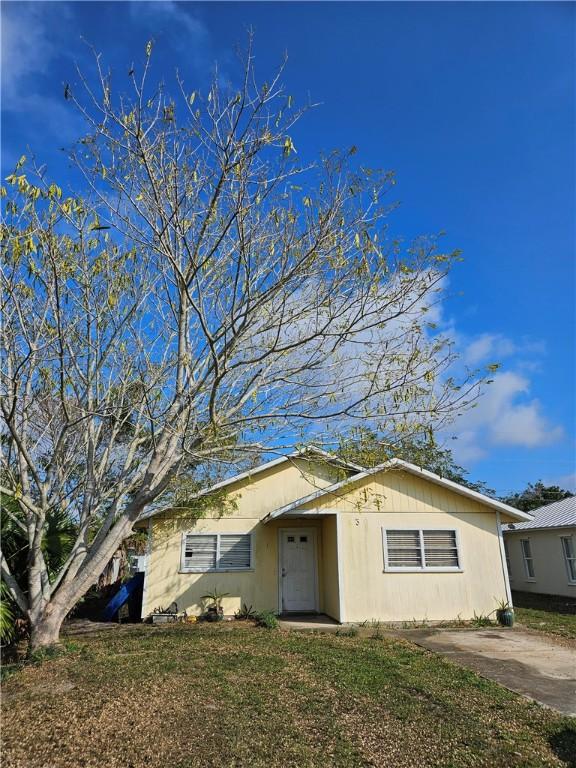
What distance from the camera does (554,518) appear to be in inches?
788

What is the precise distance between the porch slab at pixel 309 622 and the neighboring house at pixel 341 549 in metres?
0.25

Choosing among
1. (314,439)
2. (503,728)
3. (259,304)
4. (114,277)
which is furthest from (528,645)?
(114,277)

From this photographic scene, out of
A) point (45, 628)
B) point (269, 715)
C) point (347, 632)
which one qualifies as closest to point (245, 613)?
point (347, 632)

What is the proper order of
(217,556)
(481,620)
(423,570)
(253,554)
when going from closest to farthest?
(481,620)
(423,570)
(217,556)
(253,554)

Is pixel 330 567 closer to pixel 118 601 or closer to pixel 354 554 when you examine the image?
pixel 354 554

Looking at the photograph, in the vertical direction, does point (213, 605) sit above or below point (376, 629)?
above

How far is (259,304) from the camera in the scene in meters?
7.63

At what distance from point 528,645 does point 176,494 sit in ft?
29.8

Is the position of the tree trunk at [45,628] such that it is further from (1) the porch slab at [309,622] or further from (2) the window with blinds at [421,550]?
(2) the window with blinds at [421,550]

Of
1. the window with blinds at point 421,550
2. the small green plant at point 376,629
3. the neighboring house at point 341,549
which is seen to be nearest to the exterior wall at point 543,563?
the neighboring house at point 341,549

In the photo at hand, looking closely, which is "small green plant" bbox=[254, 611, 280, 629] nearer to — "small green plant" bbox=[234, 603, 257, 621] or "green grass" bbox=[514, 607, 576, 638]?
"small green plant" bbox=[234, 603, 257, 621]

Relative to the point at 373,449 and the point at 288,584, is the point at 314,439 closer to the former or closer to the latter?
the point at 373,449

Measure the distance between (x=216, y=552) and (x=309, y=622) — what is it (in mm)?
3288

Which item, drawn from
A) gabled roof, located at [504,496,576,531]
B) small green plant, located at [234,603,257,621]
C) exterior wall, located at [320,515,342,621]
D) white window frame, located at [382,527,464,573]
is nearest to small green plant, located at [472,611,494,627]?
white window frame, located at [382,527,464,573]
